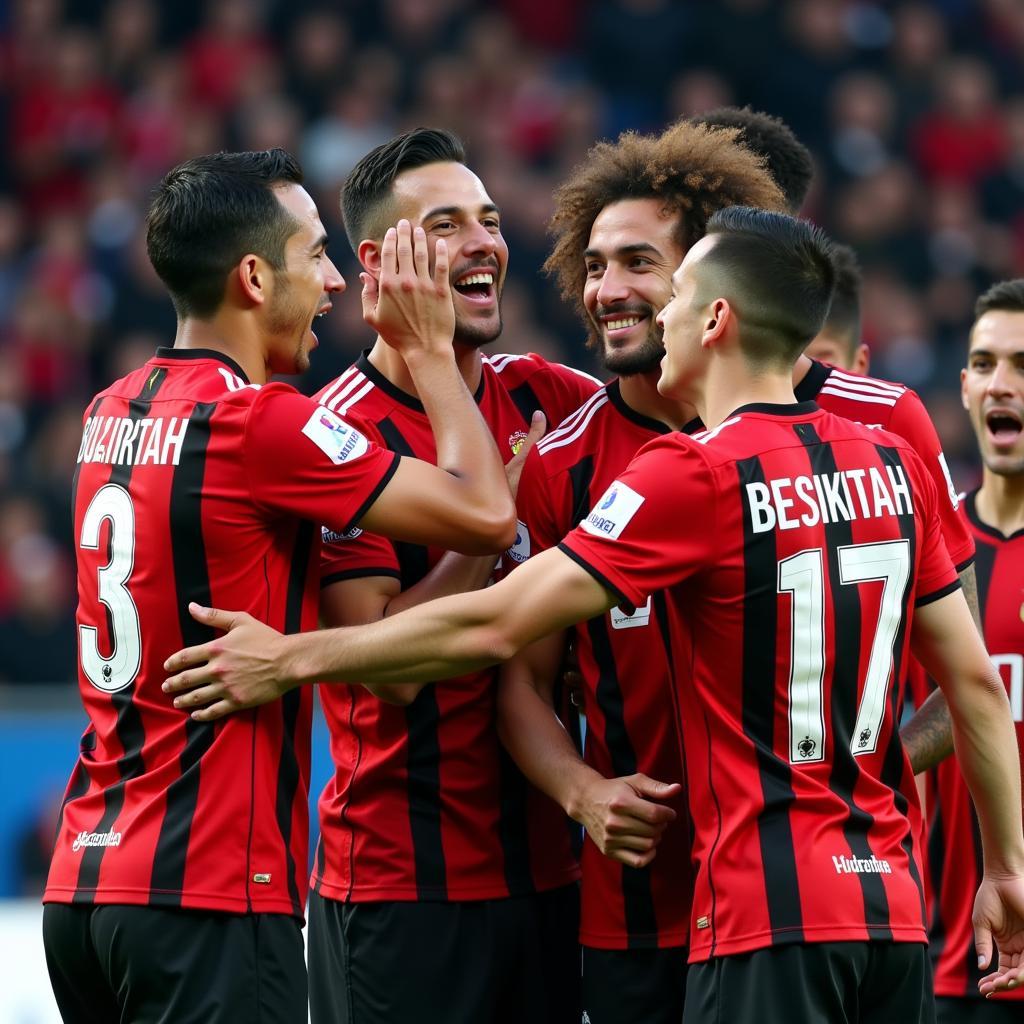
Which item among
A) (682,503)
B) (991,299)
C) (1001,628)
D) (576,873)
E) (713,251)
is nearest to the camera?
(682,503)

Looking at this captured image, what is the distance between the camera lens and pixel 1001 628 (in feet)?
17.6

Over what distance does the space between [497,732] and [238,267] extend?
1.34m

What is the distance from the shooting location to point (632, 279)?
4.70 metres

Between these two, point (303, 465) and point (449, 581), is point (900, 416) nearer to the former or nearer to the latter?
point (449, 581)

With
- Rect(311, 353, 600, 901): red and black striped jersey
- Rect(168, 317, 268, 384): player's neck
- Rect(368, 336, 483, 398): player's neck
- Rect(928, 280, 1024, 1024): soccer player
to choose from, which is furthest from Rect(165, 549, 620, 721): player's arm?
Rect(928, 280, 1024, 1024): soccer player

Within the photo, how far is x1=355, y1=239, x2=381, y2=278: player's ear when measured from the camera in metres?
4.91

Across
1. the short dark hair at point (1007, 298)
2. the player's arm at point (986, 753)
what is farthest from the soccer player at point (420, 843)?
the short dark hair at point (1007, 298)

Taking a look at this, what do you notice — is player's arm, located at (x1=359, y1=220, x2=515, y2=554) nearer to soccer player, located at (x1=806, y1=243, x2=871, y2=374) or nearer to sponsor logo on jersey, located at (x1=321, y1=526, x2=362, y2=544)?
sponsor logo on jersey, located at (x1=321, y1=526, x2=362, y2=544)

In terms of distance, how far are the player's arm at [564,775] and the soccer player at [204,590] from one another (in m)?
0.47

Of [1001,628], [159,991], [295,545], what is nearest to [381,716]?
[295,545]

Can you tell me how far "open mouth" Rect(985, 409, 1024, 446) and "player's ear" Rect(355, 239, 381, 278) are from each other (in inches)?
79.4

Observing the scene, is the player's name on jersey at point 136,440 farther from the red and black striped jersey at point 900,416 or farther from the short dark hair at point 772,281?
the red and black striped jersey at point 900,416

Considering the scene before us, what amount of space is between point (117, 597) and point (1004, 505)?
2890 mm

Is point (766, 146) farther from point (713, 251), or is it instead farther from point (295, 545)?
point (295, 545)
